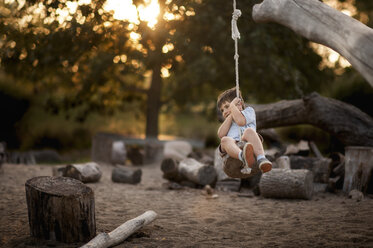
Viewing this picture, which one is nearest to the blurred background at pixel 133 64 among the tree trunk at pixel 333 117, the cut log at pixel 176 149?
the cut log at pixel 176 149

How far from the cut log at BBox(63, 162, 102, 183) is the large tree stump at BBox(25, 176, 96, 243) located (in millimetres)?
3905

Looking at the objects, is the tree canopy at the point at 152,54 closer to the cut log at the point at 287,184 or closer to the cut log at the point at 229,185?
the cut log at the point at 229,185

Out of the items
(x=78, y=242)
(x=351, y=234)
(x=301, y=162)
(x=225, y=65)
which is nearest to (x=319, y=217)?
(x=351, y=234)

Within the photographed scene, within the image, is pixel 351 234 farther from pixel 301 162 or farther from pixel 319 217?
pixel 301 162

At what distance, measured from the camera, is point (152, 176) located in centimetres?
974

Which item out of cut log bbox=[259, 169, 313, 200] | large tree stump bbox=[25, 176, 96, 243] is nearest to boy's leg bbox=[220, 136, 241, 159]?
large tree stump bbox=[25, 176, 96, 243]

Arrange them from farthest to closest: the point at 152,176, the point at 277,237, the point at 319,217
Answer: the point at 152,176 → the point at 319,217 → the point at 277,237

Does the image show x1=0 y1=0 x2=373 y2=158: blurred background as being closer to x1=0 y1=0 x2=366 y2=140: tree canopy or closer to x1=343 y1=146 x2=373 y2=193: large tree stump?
x1=0 y1=0 x2=366 y2=140: tree canopy

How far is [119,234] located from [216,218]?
176cm

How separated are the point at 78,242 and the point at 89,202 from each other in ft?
1.41

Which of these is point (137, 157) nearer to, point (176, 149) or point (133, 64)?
point (176, 149)

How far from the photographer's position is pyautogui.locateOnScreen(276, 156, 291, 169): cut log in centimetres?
767

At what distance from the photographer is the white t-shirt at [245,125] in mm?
4641

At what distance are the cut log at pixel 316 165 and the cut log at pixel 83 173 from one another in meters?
4.09
